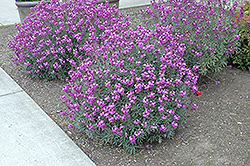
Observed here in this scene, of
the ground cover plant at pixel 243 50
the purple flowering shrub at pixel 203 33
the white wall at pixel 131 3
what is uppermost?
the purple flowering shrub at pixel 203 33

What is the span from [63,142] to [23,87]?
5.36 feet

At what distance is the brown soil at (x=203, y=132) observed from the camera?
2965mm

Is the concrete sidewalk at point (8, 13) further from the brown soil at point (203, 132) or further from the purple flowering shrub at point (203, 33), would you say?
the purple flowering shrub at point (203, 33)

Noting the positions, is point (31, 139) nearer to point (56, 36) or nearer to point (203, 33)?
point (56, 36)

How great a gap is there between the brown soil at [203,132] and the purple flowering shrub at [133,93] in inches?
5.5

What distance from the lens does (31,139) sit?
10.8 ft

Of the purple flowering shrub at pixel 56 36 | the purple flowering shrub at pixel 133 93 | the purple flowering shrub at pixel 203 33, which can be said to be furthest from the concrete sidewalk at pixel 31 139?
the purple flowering shrub at pixel 203 33

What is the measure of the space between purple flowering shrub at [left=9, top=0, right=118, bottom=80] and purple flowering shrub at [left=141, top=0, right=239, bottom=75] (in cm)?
88

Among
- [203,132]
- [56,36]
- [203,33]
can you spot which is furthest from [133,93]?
[56,36]

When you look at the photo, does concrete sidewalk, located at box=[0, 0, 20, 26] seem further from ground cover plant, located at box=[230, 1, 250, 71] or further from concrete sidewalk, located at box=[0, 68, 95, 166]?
ground cover plant, located at box=[230, 1, 250, 71]

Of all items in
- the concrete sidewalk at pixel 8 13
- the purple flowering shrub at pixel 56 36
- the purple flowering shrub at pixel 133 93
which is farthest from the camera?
the concrete sidewalk at pixel 8 13

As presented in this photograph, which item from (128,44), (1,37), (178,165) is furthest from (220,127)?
(1,37)

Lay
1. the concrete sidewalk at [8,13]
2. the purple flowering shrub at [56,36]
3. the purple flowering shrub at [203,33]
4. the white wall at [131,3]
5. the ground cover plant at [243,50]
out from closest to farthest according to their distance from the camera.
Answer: the purple flowering shrub at [203,33], the purple flowering shrub at [56,36], the ground cover plant at [243,50], the concrete sidewalk at [8,13], the white wall at [131,3]

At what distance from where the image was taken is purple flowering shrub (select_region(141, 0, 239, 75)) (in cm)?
381
